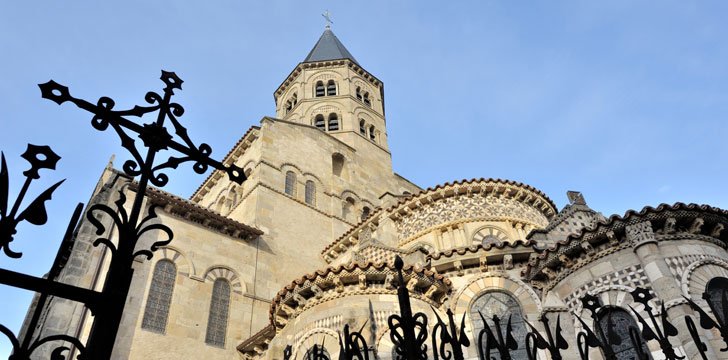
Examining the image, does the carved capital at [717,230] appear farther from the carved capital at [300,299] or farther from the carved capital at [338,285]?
the carved capital at [300,299]

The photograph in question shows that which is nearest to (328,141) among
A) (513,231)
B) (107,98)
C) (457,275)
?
(513,231)

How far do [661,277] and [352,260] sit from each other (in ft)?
29.2

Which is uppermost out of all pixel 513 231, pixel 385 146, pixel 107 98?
pixel 385 146

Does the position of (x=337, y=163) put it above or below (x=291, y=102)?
below

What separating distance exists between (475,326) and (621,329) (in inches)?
118

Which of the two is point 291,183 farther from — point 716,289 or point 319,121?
point 716,289

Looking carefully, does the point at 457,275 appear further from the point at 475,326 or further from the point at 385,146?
the point at 385,146

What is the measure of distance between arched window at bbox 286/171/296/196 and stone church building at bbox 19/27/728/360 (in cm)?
6

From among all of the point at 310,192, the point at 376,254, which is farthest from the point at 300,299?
the point at 310,192

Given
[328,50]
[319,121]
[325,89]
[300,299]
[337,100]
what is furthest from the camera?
[328,50]

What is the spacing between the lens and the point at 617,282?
10195 mm

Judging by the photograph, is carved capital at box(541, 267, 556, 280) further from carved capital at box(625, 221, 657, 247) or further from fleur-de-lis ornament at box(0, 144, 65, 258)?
fleur-de-lis ornament at box(0, 144, 65, 258)

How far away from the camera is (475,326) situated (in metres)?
11.6

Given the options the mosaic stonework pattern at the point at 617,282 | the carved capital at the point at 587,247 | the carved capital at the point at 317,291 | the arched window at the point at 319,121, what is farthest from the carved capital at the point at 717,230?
the arched window at the point at 319,121
